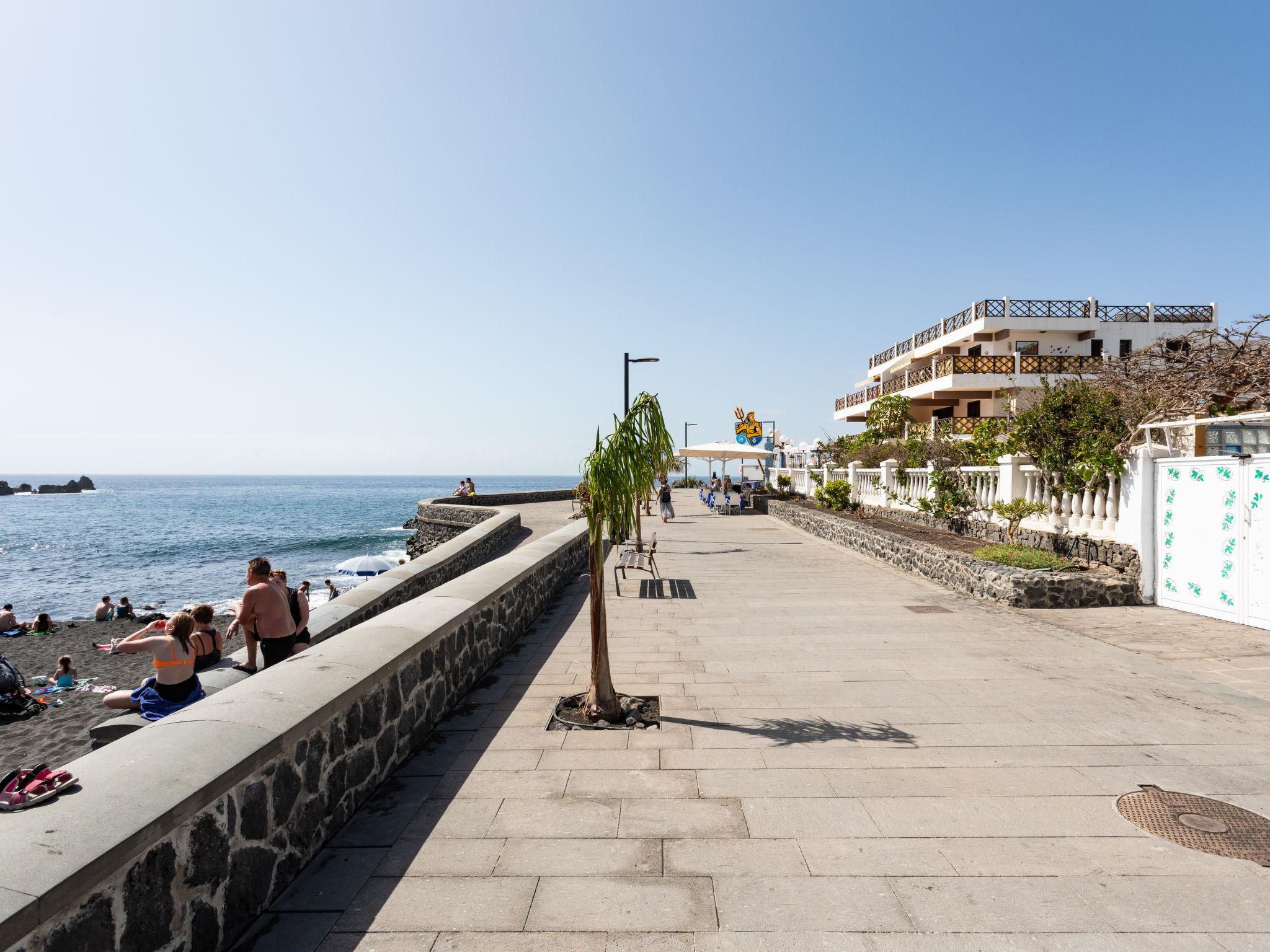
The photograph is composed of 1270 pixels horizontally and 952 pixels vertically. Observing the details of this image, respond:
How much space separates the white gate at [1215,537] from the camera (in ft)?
24.5

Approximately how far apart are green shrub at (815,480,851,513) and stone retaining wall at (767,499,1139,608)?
765 centimetres

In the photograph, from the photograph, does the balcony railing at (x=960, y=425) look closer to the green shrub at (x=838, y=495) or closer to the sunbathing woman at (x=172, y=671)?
the green shrub at (x=838, y=495)

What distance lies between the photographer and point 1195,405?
11.1 m

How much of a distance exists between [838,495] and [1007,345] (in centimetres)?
2043

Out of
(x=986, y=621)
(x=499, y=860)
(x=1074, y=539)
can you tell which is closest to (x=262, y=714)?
(x=499, y=860)

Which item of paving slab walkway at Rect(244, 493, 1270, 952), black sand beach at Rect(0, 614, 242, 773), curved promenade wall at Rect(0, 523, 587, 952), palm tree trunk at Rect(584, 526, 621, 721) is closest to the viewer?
curved promenade wall at Rect(0, 523, 587, 952)

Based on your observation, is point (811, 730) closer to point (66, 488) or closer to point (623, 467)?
point (623, 467)

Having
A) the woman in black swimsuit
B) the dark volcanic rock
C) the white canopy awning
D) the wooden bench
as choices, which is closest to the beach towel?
the woman in black swimsuit

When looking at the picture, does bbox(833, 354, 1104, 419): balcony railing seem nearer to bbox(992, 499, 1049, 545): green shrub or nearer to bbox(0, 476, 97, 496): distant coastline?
bbox(992, 499, 1049, 545): green shrub

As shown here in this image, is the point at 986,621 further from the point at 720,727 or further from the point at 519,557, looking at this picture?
the point at 519,557

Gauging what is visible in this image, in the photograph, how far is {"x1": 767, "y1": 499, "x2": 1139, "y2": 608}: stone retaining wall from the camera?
900 cm

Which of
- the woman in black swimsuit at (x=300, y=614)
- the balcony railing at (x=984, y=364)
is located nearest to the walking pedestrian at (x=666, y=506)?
the balcony railing at (x=984, y=364)

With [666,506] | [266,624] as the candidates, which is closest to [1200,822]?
[266,624]

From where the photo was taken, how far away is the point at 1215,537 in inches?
313
